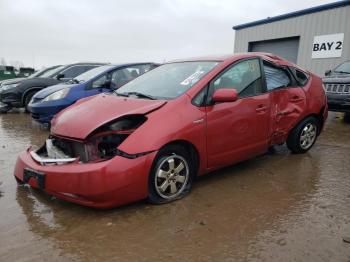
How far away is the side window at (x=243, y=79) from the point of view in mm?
4137

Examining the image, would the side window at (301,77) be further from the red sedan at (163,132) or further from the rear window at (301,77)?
the red sedan at (163,132)

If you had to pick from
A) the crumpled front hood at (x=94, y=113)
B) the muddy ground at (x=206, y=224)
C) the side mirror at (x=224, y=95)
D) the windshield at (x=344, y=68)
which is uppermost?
the windshield at (x=344, y=68)

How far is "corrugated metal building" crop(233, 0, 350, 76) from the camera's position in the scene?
14.1m

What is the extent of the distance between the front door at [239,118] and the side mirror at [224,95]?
0.13 m

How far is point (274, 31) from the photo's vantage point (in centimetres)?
1756

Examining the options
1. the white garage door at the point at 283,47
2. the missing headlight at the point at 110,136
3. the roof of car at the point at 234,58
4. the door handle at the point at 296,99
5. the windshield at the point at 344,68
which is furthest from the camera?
the white garage door at the point at 283,47

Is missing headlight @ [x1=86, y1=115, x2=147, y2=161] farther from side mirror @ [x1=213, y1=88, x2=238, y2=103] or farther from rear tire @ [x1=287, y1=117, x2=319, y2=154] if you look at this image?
rear tire @ [x1=287, y1=117, x2=319, y2=154]

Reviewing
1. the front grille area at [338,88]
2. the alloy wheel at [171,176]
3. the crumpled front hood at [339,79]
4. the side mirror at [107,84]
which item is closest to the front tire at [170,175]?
the alloy wheel at [171,176]

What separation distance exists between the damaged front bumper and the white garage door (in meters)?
15.1

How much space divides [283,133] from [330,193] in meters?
1.23

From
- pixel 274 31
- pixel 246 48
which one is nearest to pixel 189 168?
pixel 274 31

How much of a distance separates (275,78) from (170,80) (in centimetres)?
154

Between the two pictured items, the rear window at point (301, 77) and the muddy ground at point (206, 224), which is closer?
the muddy ground at point (206, 224)

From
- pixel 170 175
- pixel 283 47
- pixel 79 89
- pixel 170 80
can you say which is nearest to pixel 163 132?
pixel 170 175
